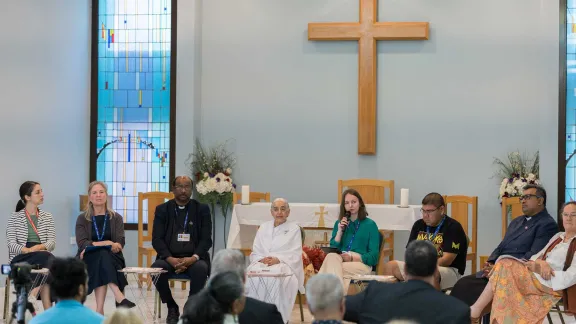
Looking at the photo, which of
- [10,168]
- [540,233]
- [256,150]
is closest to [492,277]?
[540,233]

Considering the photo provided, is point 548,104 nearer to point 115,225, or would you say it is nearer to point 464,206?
point 464,206

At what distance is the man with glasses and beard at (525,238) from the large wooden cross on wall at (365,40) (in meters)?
2.99

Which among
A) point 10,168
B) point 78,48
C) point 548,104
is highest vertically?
point 78,48

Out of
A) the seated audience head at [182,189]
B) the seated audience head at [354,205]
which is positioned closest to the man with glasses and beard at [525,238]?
the seated audience head at [354,205]

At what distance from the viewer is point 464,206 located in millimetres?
7914

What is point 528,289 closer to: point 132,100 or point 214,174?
point 214,174

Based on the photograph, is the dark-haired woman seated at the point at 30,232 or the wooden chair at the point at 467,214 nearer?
the dark-haired woman seated at the point at 30,232

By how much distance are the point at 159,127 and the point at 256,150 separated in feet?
3.76

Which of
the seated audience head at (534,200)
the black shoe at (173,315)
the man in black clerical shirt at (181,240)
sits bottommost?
the black shoe at (173,315)

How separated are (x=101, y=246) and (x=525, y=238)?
3204mm

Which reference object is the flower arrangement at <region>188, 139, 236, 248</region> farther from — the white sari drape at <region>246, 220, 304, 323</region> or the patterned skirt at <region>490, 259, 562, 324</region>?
the patterned skirt at <region>490, 259, 562, 324</region>

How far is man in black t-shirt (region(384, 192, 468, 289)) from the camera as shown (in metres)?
6.37

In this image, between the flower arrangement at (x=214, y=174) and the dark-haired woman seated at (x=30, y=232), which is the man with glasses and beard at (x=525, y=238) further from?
the flower arrangement at (x=214, y=174)

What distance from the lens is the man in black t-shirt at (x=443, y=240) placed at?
20.9ft
